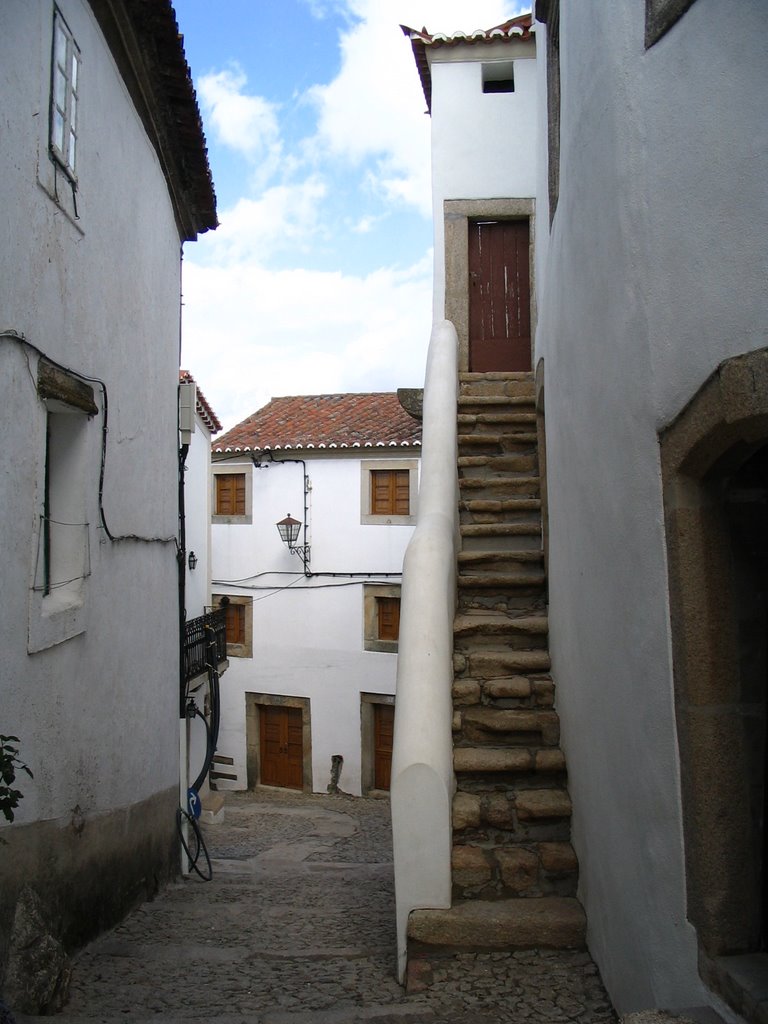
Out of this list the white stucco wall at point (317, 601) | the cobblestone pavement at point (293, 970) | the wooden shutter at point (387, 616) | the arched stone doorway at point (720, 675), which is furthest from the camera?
the white stucco wall at point (317, 601)

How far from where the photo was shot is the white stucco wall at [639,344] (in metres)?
2.13

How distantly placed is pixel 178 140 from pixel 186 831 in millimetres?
5524

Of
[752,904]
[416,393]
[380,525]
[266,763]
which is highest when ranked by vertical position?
[416,393]

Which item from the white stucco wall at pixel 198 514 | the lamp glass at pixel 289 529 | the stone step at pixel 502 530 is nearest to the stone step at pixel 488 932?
the stone step at pixel 502 530

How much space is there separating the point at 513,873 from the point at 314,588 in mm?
12209

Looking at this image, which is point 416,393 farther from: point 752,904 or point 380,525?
point 752,904

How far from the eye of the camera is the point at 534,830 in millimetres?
4129

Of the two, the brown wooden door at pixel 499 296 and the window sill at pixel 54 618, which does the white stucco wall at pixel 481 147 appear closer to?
the brown wooden door at pixel 499 296

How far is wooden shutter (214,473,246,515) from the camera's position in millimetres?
16938

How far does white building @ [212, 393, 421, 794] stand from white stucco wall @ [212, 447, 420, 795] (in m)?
0.02

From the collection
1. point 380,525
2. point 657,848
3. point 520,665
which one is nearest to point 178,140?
point 520,665

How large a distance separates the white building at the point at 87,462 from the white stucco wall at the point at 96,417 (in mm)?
15

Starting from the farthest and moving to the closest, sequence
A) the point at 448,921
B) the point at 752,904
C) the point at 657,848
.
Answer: the point at 448,921 < the point at 657,848 < the point at 752,904

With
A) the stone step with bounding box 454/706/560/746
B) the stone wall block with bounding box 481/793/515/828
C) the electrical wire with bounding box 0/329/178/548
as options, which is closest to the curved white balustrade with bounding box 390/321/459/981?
the stone wall block with bounding box 481/793/515/828
